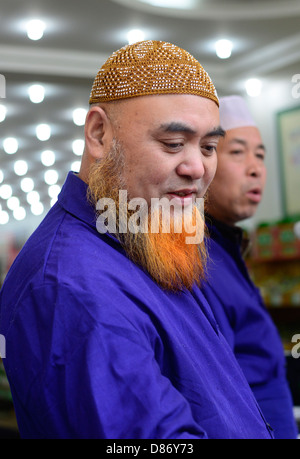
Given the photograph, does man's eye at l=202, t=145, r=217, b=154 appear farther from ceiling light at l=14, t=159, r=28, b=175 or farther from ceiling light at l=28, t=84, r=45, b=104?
ceiling light at l=14, t=159, r=28, b=175

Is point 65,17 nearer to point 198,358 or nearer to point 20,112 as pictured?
point 20,112

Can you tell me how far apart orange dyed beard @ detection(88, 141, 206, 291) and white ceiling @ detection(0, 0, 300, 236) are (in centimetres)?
325

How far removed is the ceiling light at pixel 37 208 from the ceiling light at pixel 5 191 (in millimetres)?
1125

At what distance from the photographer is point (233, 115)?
221cm

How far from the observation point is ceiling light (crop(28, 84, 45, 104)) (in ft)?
18.2

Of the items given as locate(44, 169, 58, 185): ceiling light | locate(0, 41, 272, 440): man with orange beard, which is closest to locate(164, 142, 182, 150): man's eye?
locate(0, 41, 272, 440): man with orange beard

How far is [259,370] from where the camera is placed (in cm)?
186

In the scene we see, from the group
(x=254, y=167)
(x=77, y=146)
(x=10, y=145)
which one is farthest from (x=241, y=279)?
(x=77, y=146)

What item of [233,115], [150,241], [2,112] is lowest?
[150,241]

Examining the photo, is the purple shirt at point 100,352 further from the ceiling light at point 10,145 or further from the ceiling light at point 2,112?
the ceiling light at point 10,145

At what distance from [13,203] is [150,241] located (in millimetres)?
11498

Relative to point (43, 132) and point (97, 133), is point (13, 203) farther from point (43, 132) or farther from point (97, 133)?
point (97, 133)

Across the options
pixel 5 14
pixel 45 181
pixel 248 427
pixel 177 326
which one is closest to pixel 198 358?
pixel 177 326

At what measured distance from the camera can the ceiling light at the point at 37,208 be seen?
41.2ft
